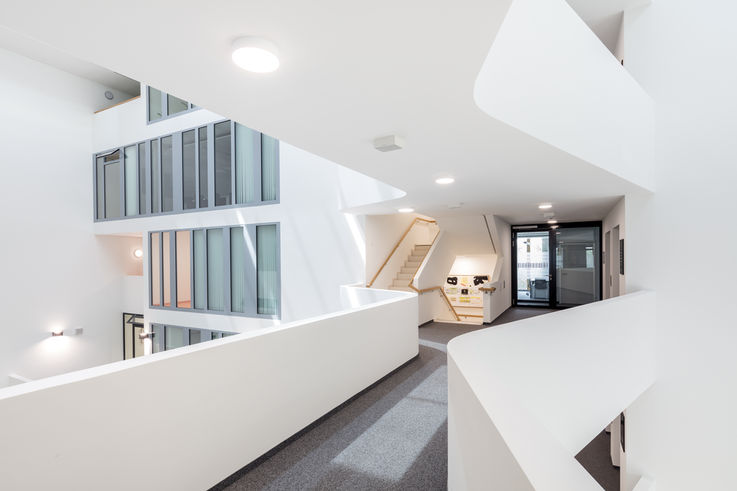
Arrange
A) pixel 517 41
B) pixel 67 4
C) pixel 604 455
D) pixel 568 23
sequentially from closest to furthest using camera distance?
1. pixel 67 4
2. pixel 517 41
3. pixel 568 23
4. pixel 604 455

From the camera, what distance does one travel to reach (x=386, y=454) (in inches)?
124

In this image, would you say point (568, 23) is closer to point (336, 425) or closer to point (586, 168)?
point (586, 168)

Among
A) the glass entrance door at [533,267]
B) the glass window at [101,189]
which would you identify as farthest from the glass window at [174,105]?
the glass entrance door at [533,267]

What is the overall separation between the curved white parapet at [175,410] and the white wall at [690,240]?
181 inches

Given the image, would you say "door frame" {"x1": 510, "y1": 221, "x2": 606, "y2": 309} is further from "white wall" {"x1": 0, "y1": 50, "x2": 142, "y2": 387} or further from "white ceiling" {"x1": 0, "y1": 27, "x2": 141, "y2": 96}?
"white ceiling" {"x1": 0, "y1": 27, "x2": 141, "y2": 96}

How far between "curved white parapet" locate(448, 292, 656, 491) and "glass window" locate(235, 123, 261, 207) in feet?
25.6

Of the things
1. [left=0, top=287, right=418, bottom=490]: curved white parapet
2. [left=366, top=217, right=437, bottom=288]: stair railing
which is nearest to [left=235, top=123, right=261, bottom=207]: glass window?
[left=366, top=217, right=437, bottom=288]: stair railing

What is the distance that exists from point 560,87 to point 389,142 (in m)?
1.48

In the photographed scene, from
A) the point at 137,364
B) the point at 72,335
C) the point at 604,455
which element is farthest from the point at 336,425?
the point at 72,335

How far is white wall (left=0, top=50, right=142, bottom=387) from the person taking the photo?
967 centimetres

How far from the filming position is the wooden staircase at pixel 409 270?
900cm

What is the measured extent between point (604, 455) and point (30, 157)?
49.8 ft

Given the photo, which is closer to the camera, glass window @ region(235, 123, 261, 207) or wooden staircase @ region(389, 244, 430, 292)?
wooden staircase @ region(389, 244, 430, 292)

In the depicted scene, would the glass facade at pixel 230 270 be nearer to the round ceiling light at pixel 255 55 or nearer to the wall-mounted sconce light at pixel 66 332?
the wall-mounted sconce light at pixel 66 332
